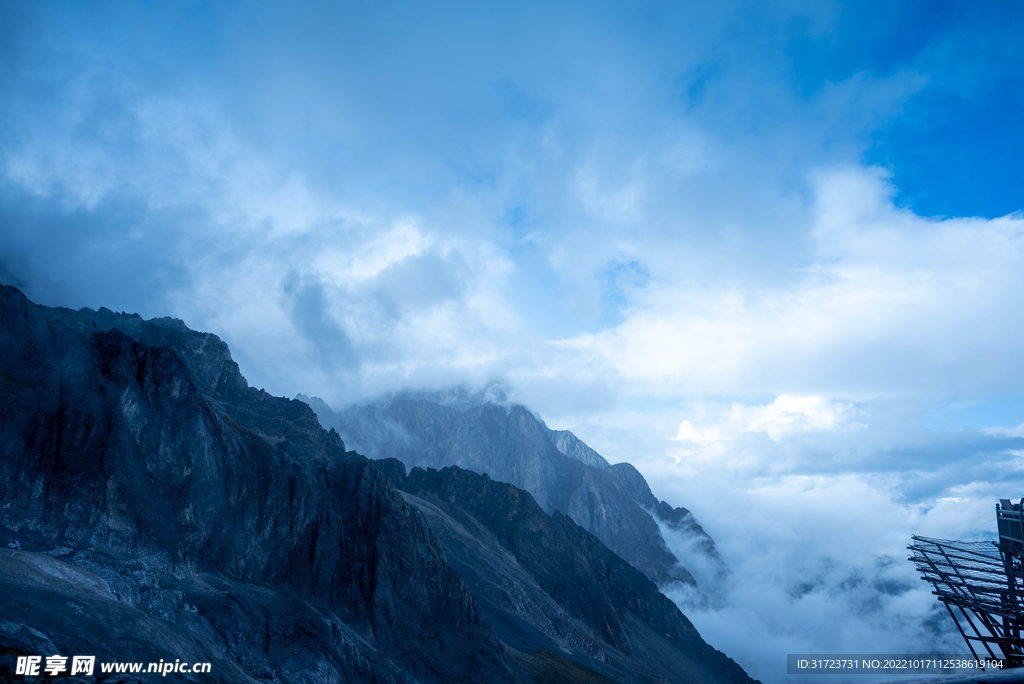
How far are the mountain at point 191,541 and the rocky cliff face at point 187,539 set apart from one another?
0.21 meters

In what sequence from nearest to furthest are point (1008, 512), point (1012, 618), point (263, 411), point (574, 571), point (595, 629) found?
point (1012, 618)
point (1008, 512)
point (263, 411)
point (595, 629)
point (574, 571)

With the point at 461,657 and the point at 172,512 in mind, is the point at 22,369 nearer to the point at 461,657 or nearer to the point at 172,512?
the point at 172,512

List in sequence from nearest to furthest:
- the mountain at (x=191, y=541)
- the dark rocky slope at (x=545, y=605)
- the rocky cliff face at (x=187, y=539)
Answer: the mountain at (x=191, y=541)
the rocky cliff face at (x=187, y=539)
the dark rocky slope at (x=545, y=605)

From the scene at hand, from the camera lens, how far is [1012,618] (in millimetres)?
32438

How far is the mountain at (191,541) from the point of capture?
5244cm

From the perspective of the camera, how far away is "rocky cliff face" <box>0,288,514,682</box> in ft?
174

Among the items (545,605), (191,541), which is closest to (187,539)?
(191,541)

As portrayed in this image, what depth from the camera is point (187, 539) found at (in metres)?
68.1

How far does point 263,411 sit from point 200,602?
63.4m

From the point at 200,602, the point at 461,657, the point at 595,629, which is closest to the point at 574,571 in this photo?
the point at 595,629

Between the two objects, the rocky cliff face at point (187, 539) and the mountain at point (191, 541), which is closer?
the mountain at point (191, 541)

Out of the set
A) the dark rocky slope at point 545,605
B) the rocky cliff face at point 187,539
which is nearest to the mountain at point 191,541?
the rocky cliff face at point 187,539

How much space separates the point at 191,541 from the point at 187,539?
652 mm

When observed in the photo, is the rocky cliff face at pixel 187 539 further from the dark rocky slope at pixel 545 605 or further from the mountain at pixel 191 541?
the dark rocky slope at pixel 545 605
